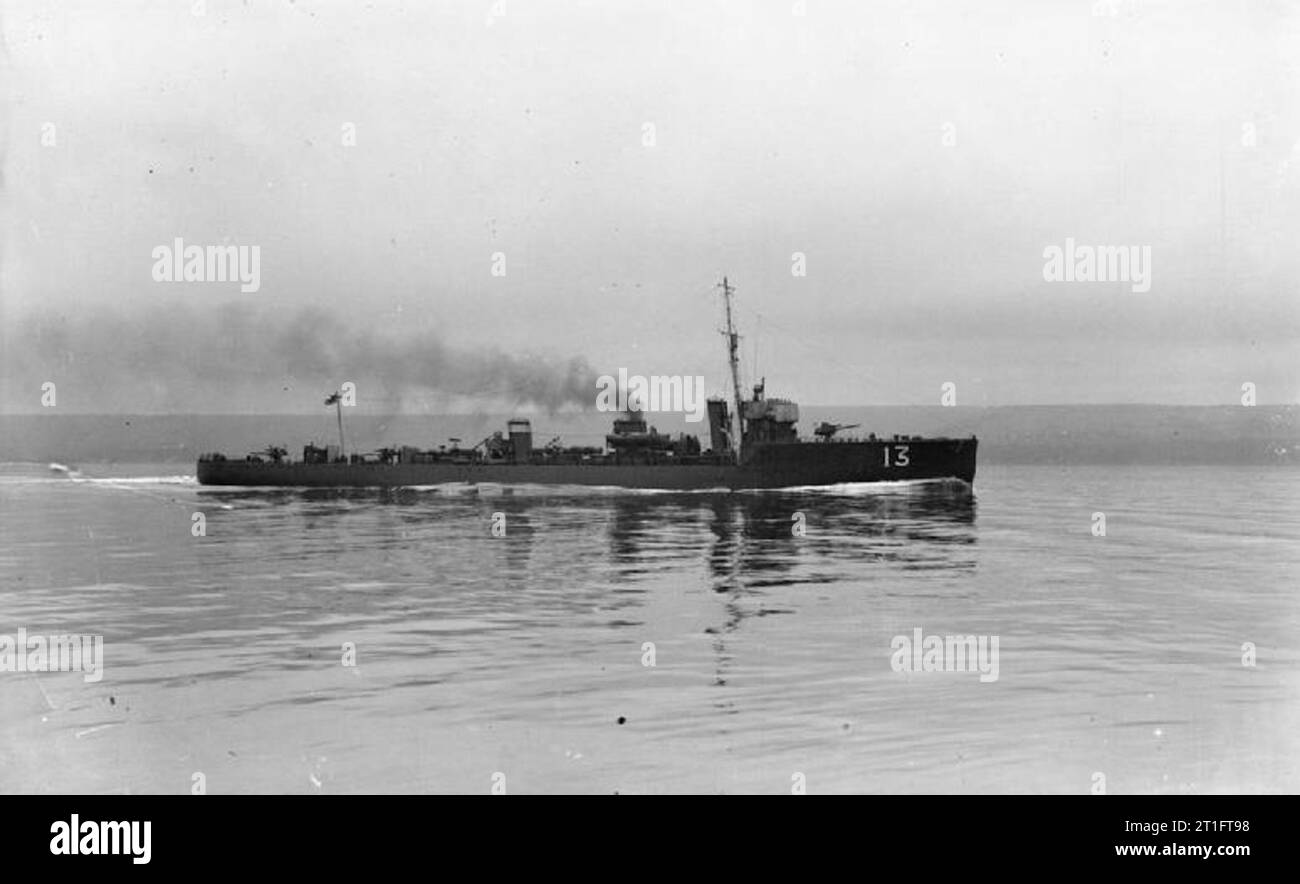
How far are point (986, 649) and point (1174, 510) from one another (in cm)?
4841

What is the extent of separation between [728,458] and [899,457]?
11.5 meters

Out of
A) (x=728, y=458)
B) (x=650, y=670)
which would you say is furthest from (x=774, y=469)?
(x=650, y=670)

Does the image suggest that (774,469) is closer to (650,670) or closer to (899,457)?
(899,457)

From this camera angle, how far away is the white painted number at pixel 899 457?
69562 mm

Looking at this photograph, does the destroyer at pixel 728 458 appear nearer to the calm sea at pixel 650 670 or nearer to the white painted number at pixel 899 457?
the white painted number at pixel 899 457

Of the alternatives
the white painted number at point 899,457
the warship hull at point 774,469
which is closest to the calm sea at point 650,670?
the warship hull at point 774,469

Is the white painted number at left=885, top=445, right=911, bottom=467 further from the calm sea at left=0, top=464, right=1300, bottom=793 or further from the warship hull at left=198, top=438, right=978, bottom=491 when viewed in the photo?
the calm sea at left=0, top=464, right=1300, bottom=793

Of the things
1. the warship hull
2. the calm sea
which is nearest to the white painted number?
the warship hull

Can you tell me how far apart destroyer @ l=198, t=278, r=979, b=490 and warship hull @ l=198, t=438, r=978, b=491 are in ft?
0.21

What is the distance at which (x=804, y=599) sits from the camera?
21797 millimetres

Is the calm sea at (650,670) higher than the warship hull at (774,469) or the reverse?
the reverse

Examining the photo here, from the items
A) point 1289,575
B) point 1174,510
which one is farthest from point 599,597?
point 1174,510

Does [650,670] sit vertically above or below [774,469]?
below

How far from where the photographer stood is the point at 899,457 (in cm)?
6975
